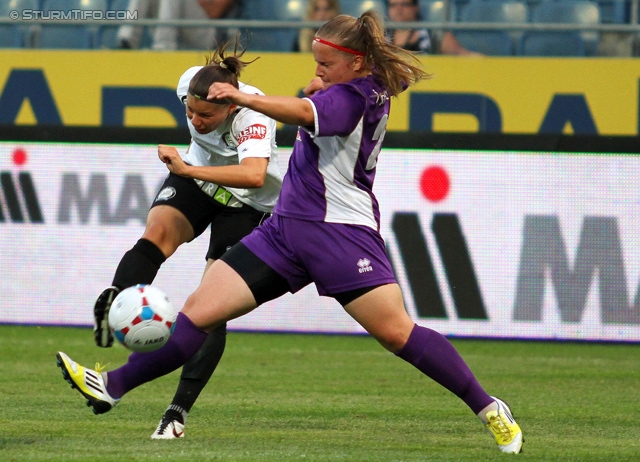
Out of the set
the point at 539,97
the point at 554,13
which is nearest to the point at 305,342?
the point at 539,97

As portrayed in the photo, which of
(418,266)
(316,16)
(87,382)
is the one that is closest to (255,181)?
(87,382)

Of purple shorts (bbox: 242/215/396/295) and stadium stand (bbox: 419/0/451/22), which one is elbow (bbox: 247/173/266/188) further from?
stadium stand (bbox: 419/0/451/22)

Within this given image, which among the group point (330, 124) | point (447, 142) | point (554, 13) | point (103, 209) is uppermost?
point (330, 124)

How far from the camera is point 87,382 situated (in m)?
4.61

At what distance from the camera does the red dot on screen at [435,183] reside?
9.23 m

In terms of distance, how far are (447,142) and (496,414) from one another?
487 cm

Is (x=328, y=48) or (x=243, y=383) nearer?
(x=328, y=48)

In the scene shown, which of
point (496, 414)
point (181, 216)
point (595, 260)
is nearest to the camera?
point (496, 414)

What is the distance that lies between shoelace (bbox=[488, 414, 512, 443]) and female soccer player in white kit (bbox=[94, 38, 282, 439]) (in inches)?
53.3

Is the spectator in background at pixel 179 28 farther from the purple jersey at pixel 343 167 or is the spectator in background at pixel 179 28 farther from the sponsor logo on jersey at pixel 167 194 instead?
the purple jersey at pixel 343 167

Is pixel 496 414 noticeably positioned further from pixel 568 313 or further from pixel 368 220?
pixel 568 313

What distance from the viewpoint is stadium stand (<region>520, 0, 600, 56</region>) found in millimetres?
10555

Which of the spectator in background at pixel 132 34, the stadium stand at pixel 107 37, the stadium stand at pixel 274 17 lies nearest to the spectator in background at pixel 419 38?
the stadium stand at pixel 274 17

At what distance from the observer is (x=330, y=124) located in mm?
4332
